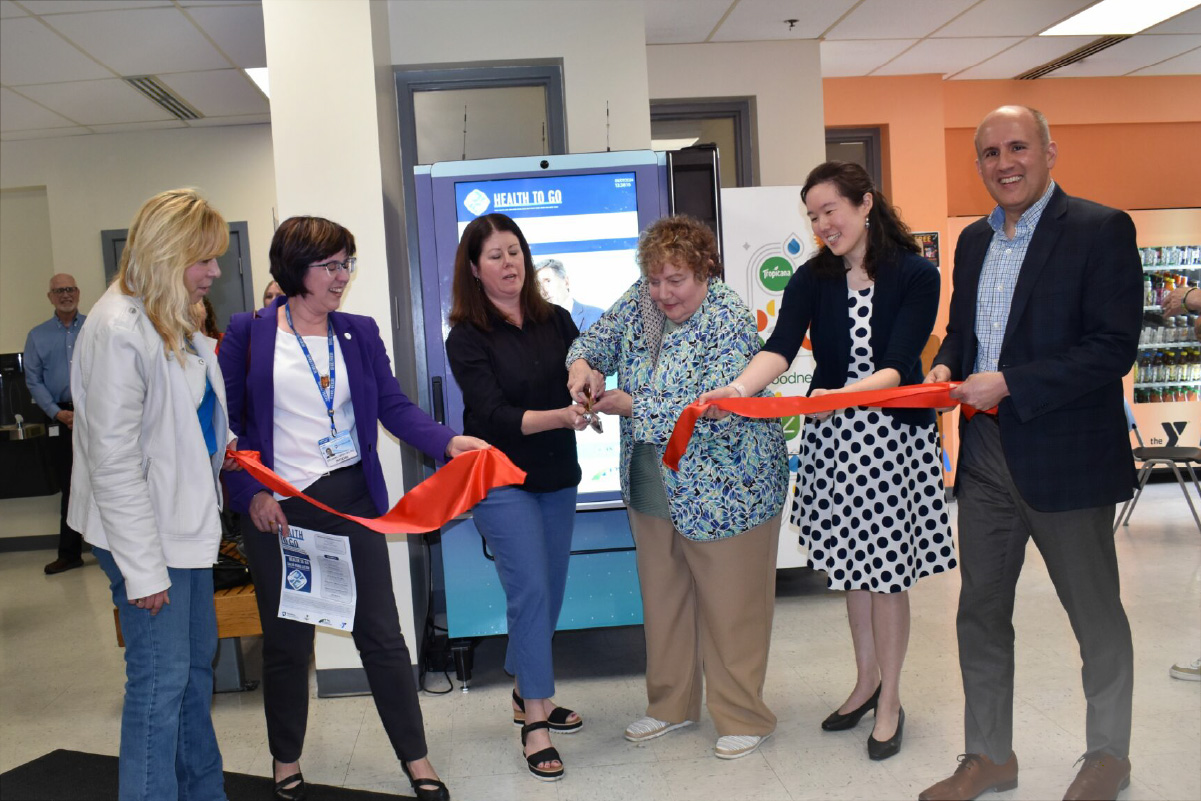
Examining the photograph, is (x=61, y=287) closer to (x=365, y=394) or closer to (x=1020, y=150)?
(x=365, y=394)

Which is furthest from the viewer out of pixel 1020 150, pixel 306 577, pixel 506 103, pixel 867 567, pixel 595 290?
pixel 506 103

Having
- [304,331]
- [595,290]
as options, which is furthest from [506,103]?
[304,331]

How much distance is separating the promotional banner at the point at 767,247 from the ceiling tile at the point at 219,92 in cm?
412

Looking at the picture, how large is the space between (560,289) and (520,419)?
46.8 inches

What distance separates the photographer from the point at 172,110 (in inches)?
294

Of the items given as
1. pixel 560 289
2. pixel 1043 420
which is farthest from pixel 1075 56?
pixel 1043 420

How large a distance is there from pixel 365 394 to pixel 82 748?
198 centimetres

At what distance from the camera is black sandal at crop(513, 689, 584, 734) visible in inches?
126

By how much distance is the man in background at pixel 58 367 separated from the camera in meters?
6.82

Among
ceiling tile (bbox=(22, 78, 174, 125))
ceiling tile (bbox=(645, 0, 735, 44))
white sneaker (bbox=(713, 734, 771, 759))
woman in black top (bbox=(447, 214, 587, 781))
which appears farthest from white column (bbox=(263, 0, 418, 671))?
ceiling tile (bbox=(22, 78, 174, 125))

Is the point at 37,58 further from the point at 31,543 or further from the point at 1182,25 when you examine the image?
the point at 1182,25

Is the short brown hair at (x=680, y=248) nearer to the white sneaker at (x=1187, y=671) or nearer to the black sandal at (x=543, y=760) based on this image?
the black sandal at (x=543, y=760)

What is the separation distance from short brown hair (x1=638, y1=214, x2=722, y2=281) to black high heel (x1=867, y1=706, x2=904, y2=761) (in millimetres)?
1554

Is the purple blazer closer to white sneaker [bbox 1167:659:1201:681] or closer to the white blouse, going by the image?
the white blouse
